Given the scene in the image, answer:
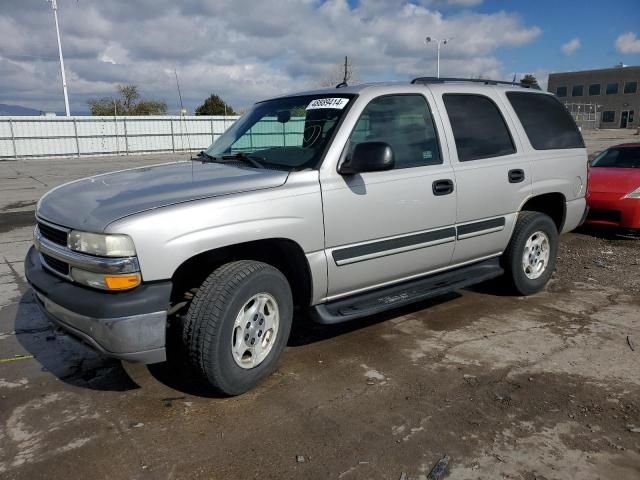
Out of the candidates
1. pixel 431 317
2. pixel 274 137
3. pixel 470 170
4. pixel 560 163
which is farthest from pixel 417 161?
pixel 560 163

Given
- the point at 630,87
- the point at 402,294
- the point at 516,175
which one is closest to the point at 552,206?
the point at 516,175

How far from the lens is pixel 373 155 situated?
132 inches

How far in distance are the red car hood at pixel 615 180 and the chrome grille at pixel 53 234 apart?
23.7ft

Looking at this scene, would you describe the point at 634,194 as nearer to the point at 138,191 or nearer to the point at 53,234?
the point at 138,191

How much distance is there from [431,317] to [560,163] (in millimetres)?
1982

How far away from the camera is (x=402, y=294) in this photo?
4.01m

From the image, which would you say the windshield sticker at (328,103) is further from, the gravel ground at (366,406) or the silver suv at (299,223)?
the gravel ground at (366,406)

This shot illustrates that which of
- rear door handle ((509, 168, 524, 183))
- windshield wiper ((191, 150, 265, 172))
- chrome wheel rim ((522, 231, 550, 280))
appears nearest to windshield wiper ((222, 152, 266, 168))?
windshield wiper ((191, 150, 265, 172))

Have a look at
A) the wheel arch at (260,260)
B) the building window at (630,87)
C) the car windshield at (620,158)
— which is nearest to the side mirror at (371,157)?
the wheel arch at (260,260)

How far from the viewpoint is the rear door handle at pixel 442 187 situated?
4.02 meters

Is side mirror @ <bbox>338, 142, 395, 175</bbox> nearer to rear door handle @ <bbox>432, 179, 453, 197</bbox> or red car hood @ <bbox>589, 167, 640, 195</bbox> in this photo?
rear door handle @ <bbox>432, 179, 453, 197</bbox>

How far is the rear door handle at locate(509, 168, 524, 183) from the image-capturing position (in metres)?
4.62

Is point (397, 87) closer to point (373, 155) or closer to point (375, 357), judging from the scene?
point (373, 155)

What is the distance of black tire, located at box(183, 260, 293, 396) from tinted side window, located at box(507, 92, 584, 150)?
9.91ft
